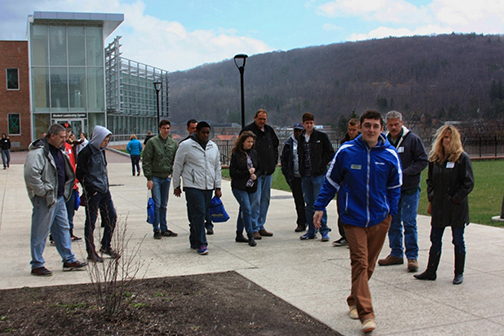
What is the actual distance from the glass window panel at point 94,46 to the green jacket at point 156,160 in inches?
1641

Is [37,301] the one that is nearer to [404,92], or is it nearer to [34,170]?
[34,170]

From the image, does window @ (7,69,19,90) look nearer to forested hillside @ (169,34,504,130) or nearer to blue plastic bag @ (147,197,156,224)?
blue plastic bag @ (147,197,156,224)

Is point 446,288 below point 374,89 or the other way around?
below

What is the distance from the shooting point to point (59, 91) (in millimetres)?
47562

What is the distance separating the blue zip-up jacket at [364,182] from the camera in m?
4.66

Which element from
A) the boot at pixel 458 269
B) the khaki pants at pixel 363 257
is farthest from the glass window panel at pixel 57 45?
the khaki pants at pixel 363 257

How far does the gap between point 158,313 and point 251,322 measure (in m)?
0.87

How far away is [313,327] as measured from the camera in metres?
4.56

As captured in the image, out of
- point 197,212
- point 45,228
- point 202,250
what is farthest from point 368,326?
point 45,228

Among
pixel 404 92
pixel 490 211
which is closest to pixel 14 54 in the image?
pixel 490 211

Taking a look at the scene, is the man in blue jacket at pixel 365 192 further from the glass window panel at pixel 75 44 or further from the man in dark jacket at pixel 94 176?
the glass window panel at pixel 75 44

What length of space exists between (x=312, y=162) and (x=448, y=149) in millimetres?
2914

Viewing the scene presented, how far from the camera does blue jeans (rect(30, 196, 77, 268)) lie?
631 centimetres

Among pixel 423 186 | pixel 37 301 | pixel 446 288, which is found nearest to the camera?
pixel 37 301
